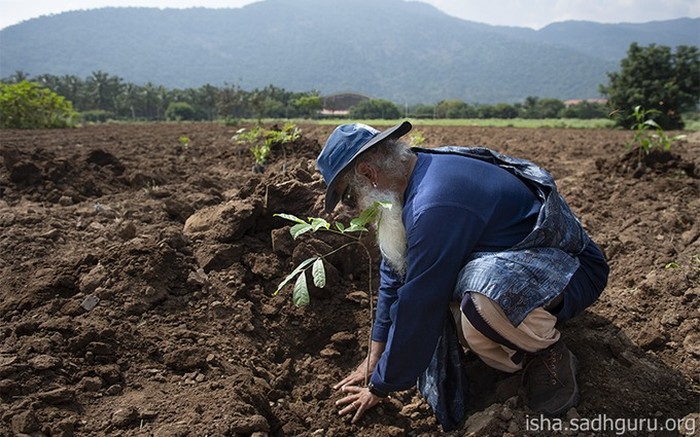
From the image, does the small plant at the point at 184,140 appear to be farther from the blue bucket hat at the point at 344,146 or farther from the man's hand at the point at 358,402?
the man's hand at the point at 358,402

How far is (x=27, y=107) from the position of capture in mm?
22078

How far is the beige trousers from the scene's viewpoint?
2.02 meters

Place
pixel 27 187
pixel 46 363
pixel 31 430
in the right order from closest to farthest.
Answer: pixel 31 430, pixel 46 363, pixel 27 187

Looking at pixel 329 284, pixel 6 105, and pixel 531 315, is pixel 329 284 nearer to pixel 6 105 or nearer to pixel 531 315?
pixel 531 315

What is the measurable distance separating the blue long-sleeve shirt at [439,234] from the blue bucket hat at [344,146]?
0.21 metres

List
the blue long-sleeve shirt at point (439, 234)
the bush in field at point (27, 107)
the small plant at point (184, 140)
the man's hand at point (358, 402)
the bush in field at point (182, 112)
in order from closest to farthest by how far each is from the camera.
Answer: the blue long-sleeve shirt at point (439, 234) → the man's hand at point (358, 402) → the small plant at point (184, 140) → the bush in field at point (27, 107) → the bush in field at point (182, 112)

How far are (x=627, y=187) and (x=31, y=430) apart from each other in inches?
229

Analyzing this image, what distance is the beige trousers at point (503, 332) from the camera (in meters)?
2.02

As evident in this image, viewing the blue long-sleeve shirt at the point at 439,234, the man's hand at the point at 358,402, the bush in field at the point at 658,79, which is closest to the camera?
the blue long-sleeve shirt at the point at 439,234

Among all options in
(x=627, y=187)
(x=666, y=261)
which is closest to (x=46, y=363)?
(x=666, y=261)

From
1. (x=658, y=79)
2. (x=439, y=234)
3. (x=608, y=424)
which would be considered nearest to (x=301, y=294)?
(x=439, y=234)

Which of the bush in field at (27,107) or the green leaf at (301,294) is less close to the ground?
the bush in field at (27,107)

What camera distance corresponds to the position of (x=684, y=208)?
4.67 m

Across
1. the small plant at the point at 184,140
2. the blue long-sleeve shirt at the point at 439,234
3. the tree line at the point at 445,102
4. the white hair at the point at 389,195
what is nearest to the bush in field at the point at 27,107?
the tree line at the point at 445,102
